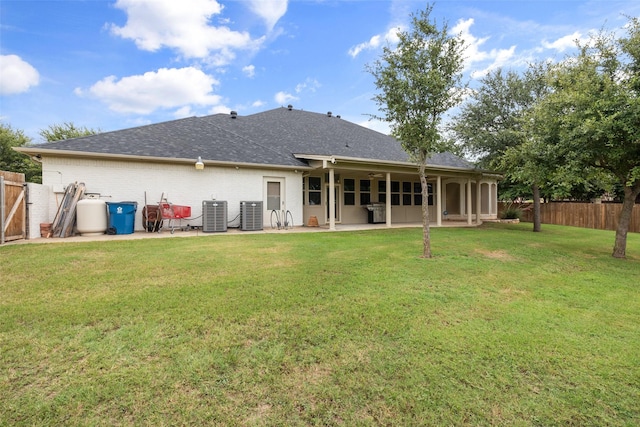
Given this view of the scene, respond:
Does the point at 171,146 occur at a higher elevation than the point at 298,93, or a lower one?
lower

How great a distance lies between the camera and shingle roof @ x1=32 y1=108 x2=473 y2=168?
991cm

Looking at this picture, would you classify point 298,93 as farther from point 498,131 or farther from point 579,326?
point 579,326

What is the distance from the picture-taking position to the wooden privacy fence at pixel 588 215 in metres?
14.9

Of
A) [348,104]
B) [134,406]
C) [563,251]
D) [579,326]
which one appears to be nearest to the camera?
[134,406]

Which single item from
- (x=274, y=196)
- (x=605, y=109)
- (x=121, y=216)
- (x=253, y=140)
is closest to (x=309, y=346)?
(x=605, y=109)

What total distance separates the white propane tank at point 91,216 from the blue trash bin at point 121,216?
0.18 m

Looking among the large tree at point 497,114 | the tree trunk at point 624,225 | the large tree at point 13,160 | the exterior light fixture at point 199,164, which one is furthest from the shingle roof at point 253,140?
the large tree at point 13,160

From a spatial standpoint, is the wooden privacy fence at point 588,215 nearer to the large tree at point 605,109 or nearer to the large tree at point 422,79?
the large tree at point 605,109

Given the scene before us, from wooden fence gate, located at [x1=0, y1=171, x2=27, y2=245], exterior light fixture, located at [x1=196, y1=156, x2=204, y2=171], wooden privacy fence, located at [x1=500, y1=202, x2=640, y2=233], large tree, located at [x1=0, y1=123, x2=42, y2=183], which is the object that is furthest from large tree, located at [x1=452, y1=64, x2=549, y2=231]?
large tree, located at [x1=0, y1=123, x2=42, y2=183]

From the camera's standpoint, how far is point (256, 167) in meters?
11.3

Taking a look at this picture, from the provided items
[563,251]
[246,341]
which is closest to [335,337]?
[246,341]

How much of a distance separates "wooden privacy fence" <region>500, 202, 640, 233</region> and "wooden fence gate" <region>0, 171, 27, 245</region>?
23.4m

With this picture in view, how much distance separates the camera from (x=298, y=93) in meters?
20.5

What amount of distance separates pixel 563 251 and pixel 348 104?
15.7 metres
